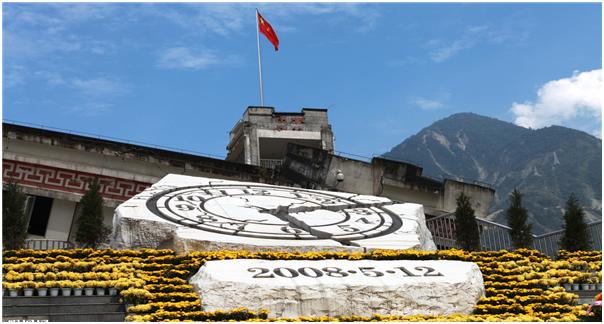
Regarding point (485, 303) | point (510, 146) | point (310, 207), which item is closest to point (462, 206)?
point (310, 207)

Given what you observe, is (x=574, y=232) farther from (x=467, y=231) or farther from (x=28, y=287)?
(x=28, y=287)

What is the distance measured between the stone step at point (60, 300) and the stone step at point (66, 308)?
0.08 m

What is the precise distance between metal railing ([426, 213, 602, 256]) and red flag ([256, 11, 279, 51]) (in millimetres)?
13800

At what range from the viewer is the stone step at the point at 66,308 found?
34.7 ft

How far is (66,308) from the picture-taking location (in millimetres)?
10844

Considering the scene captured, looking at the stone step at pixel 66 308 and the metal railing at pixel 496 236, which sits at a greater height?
the metal railing at pixel 496 236

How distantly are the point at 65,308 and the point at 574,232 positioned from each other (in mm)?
11793

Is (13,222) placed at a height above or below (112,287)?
above

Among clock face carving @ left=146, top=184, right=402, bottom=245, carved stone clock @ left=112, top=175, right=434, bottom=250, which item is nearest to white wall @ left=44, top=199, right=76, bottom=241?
carved stone clock @ left=112, top=175, right=434, bottom=250

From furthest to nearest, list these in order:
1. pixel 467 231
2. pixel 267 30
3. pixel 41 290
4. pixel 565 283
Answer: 1. pixel 267 30
2. pixel 467 231
3. pixel 565 283
4. pixel 41 290

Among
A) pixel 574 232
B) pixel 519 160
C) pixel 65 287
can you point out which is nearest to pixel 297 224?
pixel 65 287

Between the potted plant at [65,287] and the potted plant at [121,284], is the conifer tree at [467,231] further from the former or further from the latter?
the potted plant at [65,287]

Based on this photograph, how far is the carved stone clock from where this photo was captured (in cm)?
1467

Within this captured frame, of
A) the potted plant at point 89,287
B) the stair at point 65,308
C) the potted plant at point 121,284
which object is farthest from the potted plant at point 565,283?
the potted plant at point 89,287
